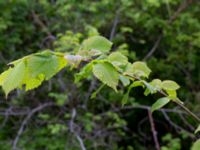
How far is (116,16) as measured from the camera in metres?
3.53

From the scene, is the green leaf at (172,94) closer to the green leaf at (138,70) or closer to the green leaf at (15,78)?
the green leaf at (138,70)

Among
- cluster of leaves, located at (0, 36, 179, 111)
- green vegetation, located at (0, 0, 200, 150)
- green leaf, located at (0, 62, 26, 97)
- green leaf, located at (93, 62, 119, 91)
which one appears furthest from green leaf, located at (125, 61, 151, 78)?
green vegetation, located at (0, 0, 200, 150)

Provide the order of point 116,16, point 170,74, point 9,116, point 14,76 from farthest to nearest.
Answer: point 170,74 → point 116,16 → point 9,116 → point 14,76

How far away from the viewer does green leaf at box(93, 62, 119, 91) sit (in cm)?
68

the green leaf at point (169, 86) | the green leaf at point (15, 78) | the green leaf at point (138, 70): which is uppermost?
the green leaf at point (15, 78)

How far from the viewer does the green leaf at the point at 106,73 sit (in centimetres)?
68

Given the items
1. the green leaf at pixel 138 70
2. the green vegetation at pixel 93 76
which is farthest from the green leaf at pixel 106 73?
the green vegetation at pixel 93 76

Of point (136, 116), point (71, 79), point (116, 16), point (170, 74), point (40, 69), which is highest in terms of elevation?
point (40, 69)

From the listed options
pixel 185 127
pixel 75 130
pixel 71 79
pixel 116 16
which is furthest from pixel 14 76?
pixel 185 127

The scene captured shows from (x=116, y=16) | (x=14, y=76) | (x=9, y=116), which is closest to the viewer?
(x=14, y=76)

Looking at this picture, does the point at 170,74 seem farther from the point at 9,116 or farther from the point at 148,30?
the point at 9,116

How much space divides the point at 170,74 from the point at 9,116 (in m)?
1.44

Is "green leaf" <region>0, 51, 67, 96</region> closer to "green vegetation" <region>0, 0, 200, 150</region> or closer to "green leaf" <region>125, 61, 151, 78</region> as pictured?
"green leaf" <region>125, 61, 151, 78</region>

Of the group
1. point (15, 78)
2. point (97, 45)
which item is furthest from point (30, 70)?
point (97, 45)
